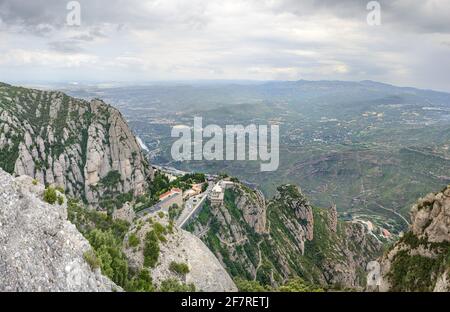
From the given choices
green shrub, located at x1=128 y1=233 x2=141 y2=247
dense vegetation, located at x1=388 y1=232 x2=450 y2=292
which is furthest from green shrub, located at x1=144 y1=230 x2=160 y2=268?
dense vegetation, located at x1=388 y1=232 x2=450 y2=292

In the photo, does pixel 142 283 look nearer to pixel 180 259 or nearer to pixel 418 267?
pixel 180 259

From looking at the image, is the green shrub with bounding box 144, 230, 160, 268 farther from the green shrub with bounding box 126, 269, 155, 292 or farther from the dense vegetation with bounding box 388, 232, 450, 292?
the dense vegetation with bounding box 388, 232, 450, 292

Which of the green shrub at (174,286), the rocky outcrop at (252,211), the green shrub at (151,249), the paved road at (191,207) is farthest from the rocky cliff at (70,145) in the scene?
the green shrub at (174,286)

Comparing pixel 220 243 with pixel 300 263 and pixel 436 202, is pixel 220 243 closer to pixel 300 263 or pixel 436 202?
pixel 300 263

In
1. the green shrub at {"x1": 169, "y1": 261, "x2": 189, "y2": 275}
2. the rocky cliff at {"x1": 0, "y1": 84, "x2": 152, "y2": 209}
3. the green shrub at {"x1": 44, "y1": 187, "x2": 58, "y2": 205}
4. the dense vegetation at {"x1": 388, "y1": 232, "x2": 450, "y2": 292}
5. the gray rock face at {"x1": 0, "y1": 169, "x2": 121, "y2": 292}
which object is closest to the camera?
the gray rock face at {"x1": 0, "y1": 169, "x2": 121, "y2": 292}

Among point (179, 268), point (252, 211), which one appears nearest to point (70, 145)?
point (252, 211)

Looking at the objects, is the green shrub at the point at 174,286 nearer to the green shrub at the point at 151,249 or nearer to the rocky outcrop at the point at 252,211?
the green shrub at the point at 151,249
